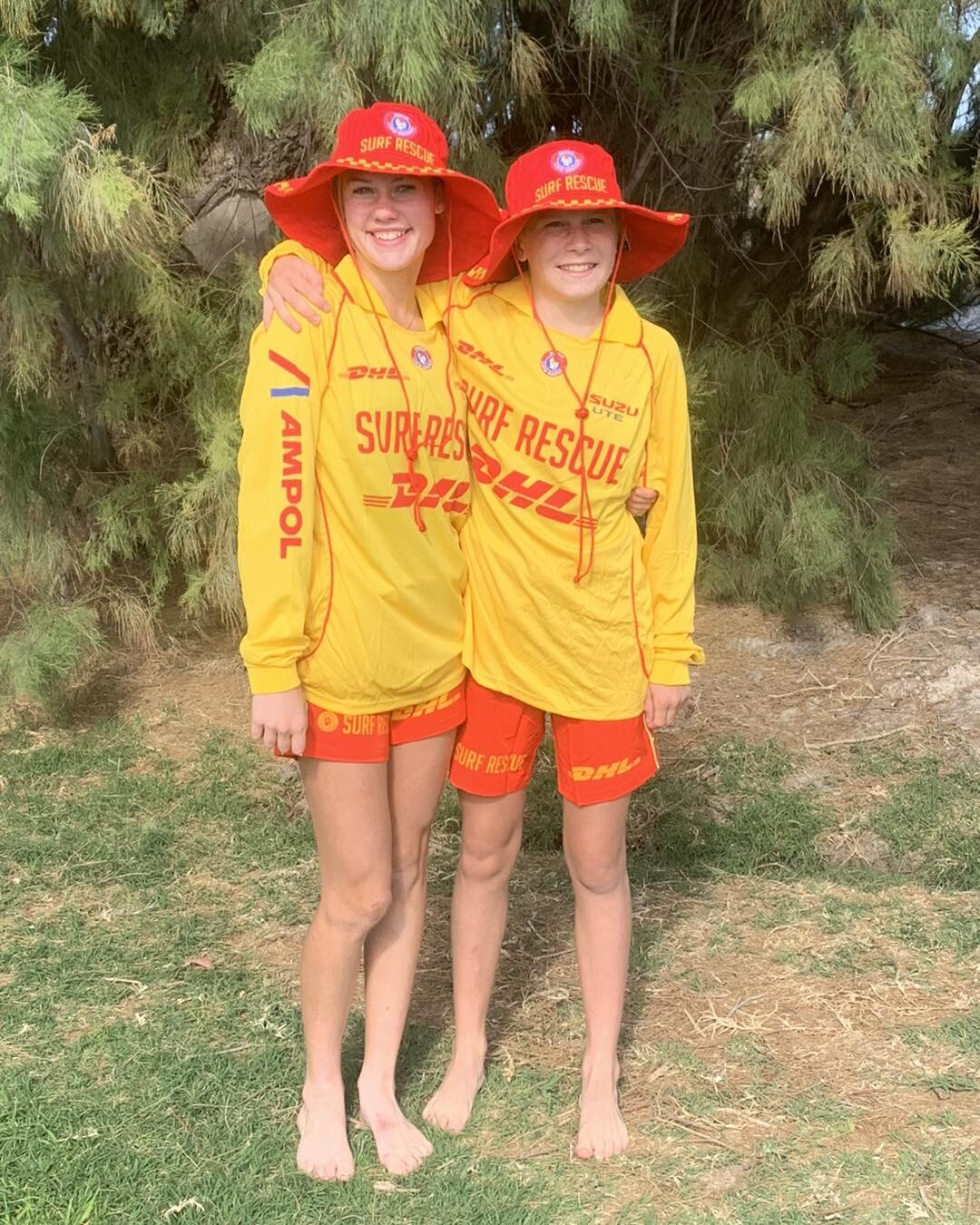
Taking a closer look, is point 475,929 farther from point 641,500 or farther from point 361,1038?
point 641,500

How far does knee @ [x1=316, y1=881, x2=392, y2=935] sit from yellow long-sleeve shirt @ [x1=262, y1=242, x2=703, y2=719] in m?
0.38

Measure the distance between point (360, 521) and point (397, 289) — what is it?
369mm

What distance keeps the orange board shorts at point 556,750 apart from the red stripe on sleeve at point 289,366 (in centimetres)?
59

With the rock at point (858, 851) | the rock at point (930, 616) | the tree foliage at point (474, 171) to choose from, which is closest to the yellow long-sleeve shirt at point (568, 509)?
the tree foliage at point (474, 171)

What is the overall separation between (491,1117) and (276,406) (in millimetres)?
1392

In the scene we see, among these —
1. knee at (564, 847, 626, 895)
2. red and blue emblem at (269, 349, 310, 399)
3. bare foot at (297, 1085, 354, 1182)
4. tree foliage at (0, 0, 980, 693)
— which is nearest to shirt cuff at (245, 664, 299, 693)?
red and blue emblem at (269, 349, 310, 399)

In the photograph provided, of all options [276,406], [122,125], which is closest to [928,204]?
[122,125]

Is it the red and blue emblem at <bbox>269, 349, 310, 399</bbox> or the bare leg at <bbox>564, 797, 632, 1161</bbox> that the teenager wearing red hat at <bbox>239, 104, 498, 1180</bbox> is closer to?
the red and blue emblem at <bbox>269, 349, 310, 399</bbox>

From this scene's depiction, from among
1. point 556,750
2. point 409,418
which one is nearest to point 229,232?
point 409,418

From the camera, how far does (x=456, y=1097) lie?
2.30 m

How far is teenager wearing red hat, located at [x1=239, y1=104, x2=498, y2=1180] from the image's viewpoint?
181 cm

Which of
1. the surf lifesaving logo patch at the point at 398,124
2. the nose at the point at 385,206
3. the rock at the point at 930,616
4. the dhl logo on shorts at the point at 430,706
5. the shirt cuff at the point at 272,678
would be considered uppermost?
the surf lifesaving logo patch at the point at 398,124

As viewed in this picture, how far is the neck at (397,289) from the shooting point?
1892 millimetres

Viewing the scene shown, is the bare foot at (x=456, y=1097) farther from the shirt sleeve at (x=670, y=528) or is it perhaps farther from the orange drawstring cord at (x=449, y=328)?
the orange drawstring cord at (x=449, y=328)
